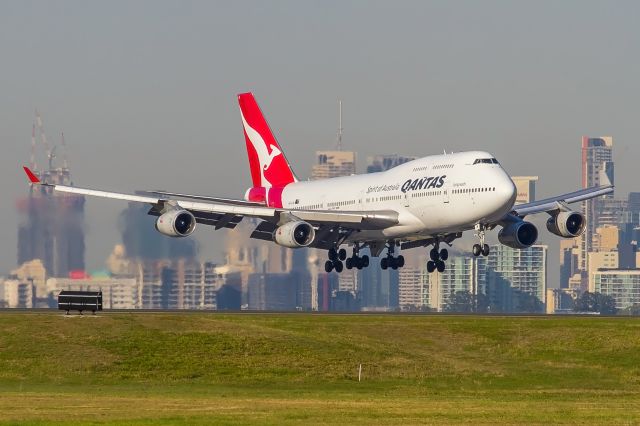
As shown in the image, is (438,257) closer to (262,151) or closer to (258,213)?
(258,213)

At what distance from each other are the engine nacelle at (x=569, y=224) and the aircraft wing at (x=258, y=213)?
41.2 feet

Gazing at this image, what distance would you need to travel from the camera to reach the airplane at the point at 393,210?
3649 inches

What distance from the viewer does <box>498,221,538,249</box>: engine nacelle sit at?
330 ft

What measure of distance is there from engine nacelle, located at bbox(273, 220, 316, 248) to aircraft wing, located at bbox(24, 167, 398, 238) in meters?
1.51

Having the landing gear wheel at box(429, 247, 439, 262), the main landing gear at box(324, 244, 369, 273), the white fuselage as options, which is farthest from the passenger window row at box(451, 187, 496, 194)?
the main landing gear at box(324, 244, 369, 273)

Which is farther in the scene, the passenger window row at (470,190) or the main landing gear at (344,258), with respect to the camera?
the main landing gear at (344,258)

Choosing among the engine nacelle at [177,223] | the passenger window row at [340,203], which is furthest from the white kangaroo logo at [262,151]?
the engine nacelle at [177,223]

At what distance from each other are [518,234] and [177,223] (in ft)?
75.3

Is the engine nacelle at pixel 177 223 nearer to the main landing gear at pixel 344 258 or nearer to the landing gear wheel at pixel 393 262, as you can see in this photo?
the main landing gear at pixel 344 258

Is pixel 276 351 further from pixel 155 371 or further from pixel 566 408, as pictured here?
pixel 566 408

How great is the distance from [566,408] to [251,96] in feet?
240

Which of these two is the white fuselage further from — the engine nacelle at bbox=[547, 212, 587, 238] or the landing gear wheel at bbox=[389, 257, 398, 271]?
the engine nacelle at bbox=[547, 212, 587, 238]

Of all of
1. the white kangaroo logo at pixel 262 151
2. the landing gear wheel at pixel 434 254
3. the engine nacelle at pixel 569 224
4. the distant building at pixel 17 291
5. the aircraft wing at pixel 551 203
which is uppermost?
the white kangaroo logo at pixel 262 151

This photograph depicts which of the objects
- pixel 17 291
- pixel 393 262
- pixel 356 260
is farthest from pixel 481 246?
pixel 17 291
